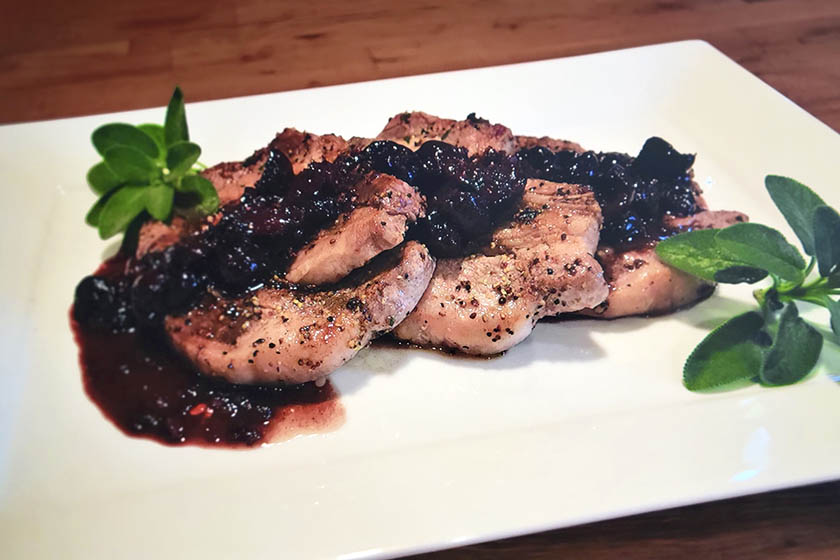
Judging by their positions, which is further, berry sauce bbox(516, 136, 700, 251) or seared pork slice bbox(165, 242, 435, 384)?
berry sauce bbox(516, 136, 700, 251)

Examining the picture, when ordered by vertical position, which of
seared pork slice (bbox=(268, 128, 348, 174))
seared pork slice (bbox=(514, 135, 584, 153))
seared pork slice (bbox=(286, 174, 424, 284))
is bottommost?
seared pork slice (bbox=(286, 174, 424, 284))

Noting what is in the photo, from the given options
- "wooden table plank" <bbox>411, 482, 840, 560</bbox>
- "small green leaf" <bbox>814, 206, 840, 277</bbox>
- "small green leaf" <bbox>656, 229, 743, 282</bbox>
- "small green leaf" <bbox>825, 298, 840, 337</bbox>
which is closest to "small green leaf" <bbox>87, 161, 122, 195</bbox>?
"wooden table plank" <bbox>411, 482, 840, 560</bbox>

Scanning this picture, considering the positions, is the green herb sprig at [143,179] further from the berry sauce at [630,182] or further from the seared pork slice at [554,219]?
the berry sauce at [630,182]

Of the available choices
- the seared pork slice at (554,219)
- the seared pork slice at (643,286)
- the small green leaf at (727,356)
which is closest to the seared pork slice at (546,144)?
the seared pork slice at (554,219)

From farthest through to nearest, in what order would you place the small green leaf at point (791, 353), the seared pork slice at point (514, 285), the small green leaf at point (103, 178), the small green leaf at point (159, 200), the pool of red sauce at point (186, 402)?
the small green leaf at point (103, 178) < the small green leaf at point (159, 200) < the seared pork slice at point (514, 285) < the pool of red sauce at point (186, 402) < the small green leaf at point (791, 353)

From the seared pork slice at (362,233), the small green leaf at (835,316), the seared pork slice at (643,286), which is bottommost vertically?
the small green leaf at (835,316)

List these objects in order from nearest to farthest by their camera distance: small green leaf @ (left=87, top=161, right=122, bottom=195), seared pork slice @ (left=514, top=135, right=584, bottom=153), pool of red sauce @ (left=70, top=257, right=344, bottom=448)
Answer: pool of red sauce @ (left=70, top=257, right=344, bottom=448) < small green leaf @ (left=87, top=161, right=122, bottom=195) < seared pork slice @ (left=514, top=135, right=584, bottom=153)

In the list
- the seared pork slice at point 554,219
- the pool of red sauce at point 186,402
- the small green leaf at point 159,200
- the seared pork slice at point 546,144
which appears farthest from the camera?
the seared pork slice at point 546,144

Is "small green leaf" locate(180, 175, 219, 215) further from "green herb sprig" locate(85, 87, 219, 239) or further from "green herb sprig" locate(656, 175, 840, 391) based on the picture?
"green herb sprig" locate(656, 175, 840, 391)

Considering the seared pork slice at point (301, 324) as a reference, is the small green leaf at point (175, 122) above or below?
above
